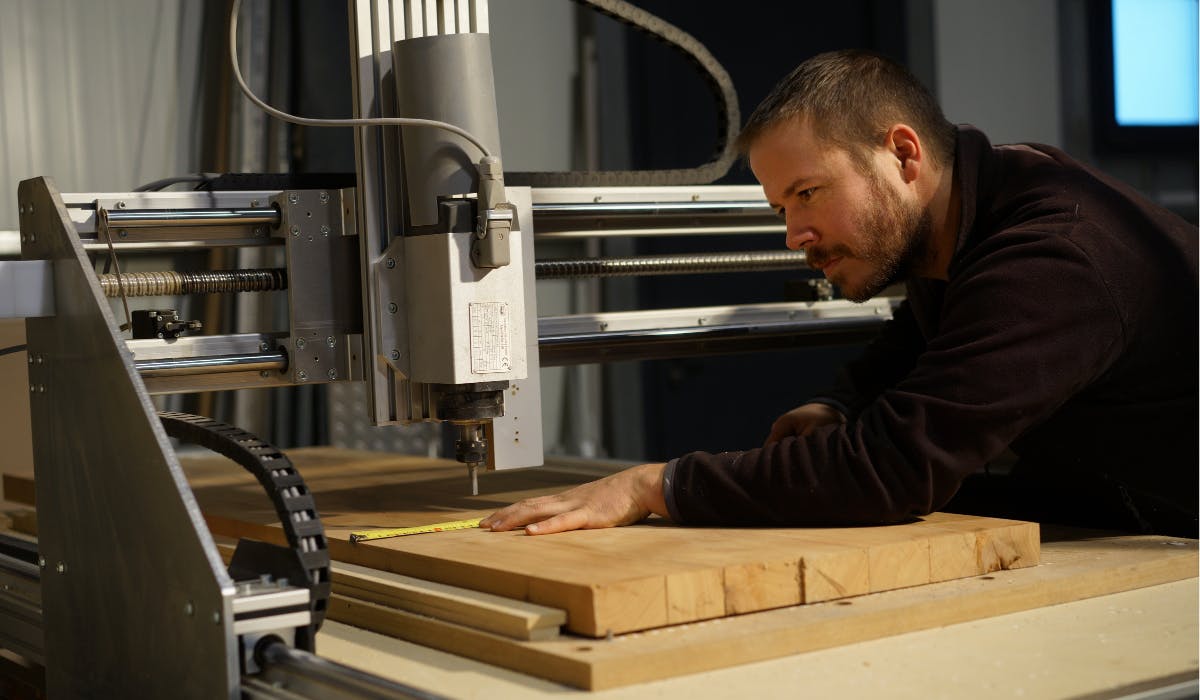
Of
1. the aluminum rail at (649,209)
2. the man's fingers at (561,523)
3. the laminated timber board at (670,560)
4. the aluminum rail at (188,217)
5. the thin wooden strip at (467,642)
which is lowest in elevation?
the thin wooden strip at (467,642)

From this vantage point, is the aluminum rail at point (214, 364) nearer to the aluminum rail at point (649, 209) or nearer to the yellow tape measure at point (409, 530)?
the yellow tape measure at point (409, 530)

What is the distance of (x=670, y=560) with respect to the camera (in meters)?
1.12

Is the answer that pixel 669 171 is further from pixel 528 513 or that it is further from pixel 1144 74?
pixel 1144 74

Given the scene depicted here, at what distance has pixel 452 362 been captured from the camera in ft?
4.34

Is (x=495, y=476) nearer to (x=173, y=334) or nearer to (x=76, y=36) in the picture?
(x=173, y=334)

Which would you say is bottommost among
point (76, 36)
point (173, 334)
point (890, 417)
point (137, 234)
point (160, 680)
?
point (160, 680)

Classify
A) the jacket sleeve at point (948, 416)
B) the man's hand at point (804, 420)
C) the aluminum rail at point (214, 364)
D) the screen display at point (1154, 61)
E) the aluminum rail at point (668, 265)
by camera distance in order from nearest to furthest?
the jacket sleeve at point (948, 416) → the aluminum rail at point (214, 364) → the man's hand at point (804, 420) → the aluminum rail at point (668, 265) → the screen display at point (1154, 61)

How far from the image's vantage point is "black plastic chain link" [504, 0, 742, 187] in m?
1.67

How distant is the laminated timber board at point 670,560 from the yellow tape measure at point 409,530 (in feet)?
0.05

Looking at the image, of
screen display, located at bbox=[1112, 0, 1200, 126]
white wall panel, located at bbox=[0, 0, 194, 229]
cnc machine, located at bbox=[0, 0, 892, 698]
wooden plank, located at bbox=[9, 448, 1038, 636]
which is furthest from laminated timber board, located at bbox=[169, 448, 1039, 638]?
screen display, located at bbox=[1112, 0, 1200, 126]

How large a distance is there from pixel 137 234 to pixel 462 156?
14.1 inches

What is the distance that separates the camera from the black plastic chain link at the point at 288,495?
0.99 meters

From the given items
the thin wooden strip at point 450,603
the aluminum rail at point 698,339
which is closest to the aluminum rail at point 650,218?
the aluminum rail at point 698,339

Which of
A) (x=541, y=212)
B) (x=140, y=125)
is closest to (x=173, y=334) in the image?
(x=541, y=212)
